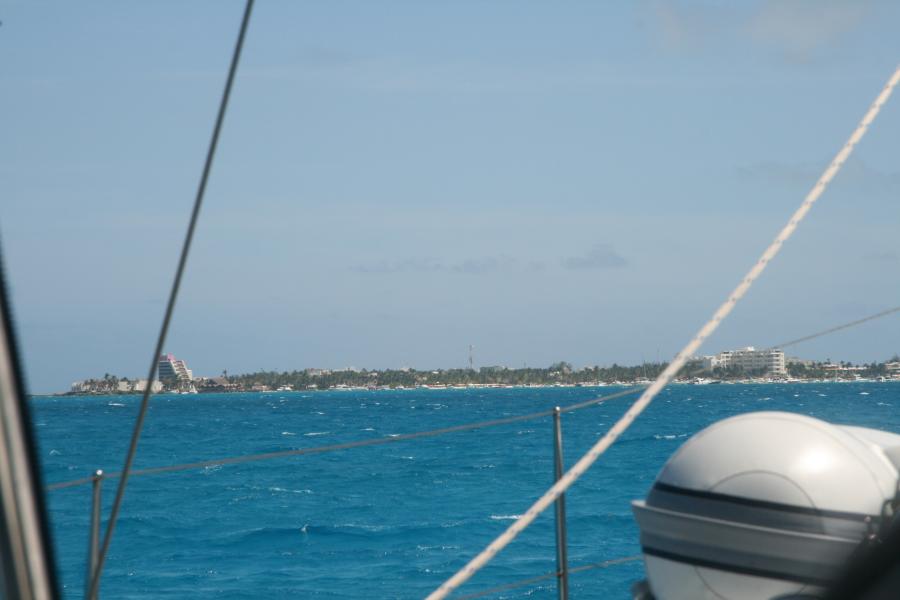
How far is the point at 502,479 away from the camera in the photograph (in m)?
34.2

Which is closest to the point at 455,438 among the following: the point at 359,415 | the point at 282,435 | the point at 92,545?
the point at 282,435

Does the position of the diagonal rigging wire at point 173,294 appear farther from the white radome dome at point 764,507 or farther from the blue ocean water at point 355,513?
the blue ocean water at point 355,513

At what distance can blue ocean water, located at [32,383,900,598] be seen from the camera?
1969cm

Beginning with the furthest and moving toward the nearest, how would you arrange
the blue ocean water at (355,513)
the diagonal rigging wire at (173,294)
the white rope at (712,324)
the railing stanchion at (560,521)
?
the blue ocean water at (355,513) < the railing stanchion at (560,521) < the white rope at (712,324) < the diagonal rigging wire at (173,294)

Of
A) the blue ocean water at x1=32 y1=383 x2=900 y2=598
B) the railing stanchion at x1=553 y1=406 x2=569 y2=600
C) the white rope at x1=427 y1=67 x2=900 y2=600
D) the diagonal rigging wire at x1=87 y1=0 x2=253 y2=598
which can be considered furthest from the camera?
the blue ocean water at x1=32 y1=383 x2=900 y2=598

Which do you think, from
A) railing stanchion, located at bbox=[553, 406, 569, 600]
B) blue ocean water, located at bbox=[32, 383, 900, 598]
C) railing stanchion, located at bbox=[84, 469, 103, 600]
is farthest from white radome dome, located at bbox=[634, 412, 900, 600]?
blue ocean water, located at bbox=[32, 383, 900, 598]

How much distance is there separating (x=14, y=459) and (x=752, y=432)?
1449 millimetres

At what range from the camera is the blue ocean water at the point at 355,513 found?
64.6 ft

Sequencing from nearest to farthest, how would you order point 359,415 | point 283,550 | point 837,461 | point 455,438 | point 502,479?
point 837,461
point 283,550
point 502,479
point 455,438
point 359,415

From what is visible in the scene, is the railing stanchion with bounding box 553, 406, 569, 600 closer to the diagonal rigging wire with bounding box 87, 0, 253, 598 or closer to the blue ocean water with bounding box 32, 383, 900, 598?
the diagonal rigging wire with bounding box 87, 0, 253, 598

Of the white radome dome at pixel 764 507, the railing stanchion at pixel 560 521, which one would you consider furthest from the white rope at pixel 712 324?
the railing stanchion at pixel 560 521

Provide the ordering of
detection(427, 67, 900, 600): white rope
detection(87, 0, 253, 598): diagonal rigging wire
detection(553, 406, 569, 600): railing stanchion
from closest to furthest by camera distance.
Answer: detection(87, 0, 253, 598): diagonal rigging wire < detection(427, 67, 900, 600): white rope < detection(553, 406, 569, 600): railing stanchion

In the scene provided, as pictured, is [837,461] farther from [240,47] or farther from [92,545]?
[92,545]

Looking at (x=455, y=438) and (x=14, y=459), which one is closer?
(x=14, y=459)
